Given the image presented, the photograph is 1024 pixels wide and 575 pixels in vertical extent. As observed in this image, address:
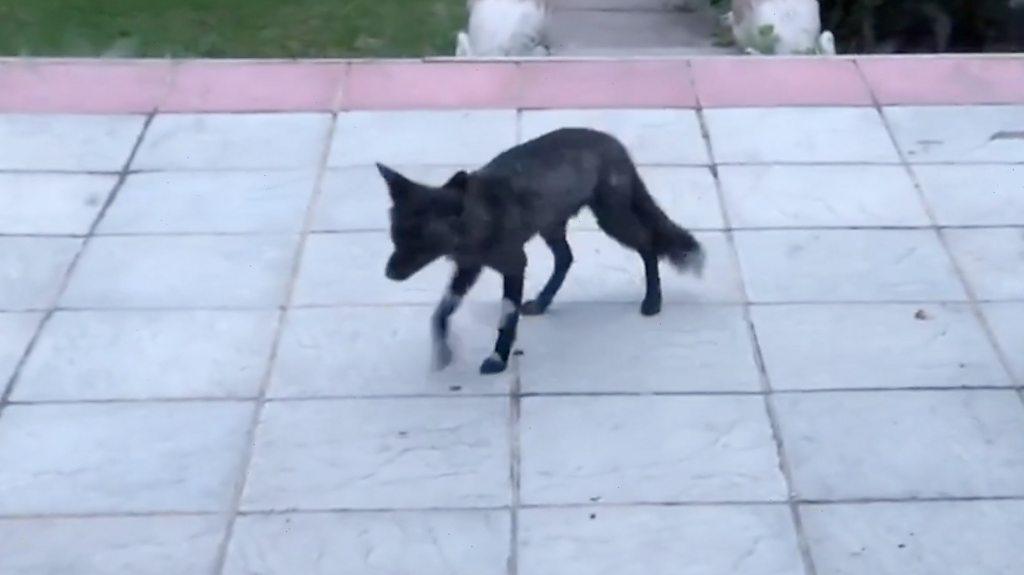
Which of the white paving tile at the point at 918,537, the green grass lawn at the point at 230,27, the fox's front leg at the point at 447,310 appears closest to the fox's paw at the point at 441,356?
the fox's front leg at the point at 447,310

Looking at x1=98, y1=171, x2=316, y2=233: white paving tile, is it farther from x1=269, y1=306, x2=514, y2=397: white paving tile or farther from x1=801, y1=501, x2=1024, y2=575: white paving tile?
x1=801, y1=501, x2=1024, y2=575: white paving tile

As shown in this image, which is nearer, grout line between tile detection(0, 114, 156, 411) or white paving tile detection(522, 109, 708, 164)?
grout line between tile detection(0, 114, 156, 411)

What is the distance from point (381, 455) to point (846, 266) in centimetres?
172

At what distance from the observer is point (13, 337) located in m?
4.52

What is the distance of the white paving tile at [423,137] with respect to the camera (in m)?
5.62

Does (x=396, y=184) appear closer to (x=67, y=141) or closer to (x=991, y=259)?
(x=991, y=259)

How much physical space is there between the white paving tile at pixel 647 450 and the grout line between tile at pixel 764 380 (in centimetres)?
2

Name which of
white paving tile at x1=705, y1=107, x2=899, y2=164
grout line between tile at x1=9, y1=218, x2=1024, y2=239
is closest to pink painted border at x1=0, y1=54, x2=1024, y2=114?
white paving tile at x1=705, y1=107, x2=899, y2=164

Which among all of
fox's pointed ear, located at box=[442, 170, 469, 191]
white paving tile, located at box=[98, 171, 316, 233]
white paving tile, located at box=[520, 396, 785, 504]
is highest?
fox's pointed ear, located at box=[442, 170, 469, 191]

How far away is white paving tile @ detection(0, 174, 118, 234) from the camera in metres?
5.18

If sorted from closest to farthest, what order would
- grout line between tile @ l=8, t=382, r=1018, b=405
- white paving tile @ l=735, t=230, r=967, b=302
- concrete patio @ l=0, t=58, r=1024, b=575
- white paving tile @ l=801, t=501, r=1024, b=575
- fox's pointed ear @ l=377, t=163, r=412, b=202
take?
white paving tile @ l=801, t=501, r=1024, b=575 < concrete patio @ l=0, t=58, r=1024, b=575 < fox's pointed ear @ l=377, t=163, r=412, b=202 < grout line between tile @ l=8, t=382, r=1018, b=405 < white paving tile @ l=735, t=230, r=967, b=302

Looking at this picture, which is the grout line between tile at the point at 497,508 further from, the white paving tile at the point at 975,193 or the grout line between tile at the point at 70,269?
the white paving tile at the point at 975,193

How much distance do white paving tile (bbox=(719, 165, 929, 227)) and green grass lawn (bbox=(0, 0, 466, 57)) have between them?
6.87 feet

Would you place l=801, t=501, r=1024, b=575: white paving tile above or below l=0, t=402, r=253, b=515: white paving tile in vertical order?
above
